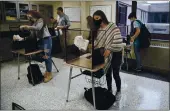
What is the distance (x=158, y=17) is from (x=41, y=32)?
2.22 metres

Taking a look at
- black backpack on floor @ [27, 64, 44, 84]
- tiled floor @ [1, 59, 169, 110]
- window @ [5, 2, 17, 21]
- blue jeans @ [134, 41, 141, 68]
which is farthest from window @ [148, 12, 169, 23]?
window @ [5, 2, 17, 21]

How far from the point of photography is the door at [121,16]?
11.4 ft

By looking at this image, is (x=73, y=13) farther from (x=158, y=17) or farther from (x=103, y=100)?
(x=103, y=100)

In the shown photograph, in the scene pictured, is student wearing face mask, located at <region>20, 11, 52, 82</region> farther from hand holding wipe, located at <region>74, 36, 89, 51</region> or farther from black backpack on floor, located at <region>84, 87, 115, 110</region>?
black backpack on floor, located at <region>84, 87, 115, 110</region>

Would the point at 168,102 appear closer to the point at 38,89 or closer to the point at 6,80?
the point at 38,89

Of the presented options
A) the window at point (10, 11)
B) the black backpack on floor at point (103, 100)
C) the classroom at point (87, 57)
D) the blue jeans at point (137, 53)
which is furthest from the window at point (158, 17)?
the window at point (10, 11)

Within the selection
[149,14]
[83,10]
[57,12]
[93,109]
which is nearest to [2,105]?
[93,109]

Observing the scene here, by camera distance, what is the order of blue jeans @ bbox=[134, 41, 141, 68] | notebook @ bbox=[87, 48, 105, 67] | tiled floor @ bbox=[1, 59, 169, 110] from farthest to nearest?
blue jeans @ bbox=[134, 41, 141, 68]
tiled floor @ bbox=[1, 59, 169, 110]
notebook @ bbox=[87, 48, 105, 67]

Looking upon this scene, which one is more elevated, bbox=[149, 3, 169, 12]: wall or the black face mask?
bbox=[149, 3, 169, 12]: wall

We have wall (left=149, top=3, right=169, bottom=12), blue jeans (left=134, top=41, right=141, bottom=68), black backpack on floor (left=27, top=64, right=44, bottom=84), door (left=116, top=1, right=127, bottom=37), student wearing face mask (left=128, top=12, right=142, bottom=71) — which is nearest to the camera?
black backpack on floor (left=27, top=64, right=44, bottom=84)

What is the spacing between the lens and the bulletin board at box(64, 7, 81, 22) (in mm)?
3546

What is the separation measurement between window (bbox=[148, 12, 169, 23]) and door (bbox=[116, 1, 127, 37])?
575 mm

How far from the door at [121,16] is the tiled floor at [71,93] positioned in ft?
3.58

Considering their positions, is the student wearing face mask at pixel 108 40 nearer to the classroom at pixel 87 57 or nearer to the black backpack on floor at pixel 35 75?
the classroom at pixel 87 57
